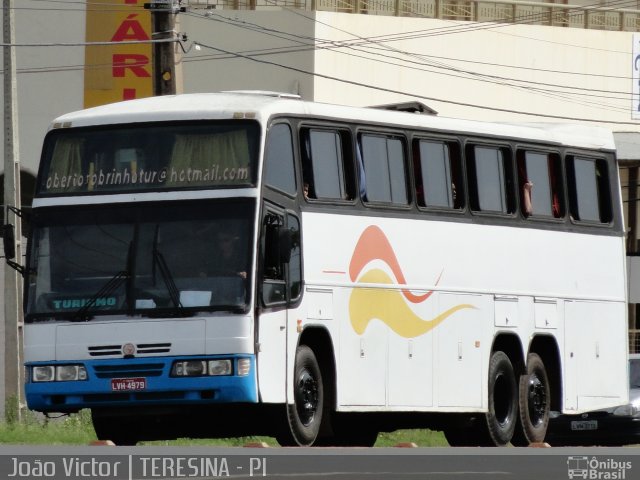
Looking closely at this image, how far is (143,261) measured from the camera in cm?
1688

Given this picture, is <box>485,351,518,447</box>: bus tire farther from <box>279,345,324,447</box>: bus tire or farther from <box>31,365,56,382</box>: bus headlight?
<box>31,365,56,382</box>: bus headlight

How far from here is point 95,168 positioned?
1767 centimetres

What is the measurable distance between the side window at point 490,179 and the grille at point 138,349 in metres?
5.30

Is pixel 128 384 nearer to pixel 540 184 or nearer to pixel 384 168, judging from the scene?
pixel 384 168

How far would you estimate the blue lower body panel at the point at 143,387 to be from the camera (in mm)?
16500

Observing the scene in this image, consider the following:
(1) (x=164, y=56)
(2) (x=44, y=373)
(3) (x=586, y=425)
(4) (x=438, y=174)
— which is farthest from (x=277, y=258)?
(3) (x=586, y=425)

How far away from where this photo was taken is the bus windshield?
17.2m

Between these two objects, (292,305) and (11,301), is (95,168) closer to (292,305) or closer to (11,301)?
(292,305)

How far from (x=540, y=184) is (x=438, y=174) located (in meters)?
2.19

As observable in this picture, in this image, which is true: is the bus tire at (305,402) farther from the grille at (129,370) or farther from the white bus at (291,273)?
the grille at (129,370)

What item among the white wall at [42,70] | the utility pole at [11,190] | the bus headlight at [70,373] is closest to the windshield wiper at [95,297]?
the bus headlight at [70,373]

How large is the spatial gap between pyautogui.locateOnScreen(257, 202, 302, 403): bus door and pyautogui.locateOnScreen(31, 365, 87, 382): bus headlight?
174cm

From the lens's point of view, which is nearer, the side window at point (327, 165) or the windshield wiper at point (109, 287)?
the windshield wiper at point (109, 287)

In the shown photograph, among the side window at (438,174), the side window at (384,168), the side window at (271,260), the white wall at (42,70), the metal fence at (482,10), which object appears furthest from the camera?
the metal fence at (482,10)
